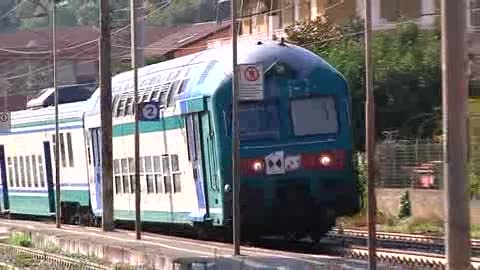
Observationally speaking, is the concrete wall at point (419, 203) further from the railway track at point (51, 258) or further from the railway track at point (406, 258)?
the railway track at point (51, 258)

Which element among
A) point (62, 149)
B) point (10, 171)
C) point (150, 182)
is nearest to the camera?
point (150, 182)

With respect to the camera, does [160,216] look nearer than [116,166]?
Yes

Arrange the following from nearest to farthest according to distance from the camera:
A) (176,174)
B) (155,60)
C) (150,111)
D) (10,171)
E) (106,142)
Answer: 1. (176,174)
2. (150,111)
3. (106,142)
4. (10,171)
5. (155,60)

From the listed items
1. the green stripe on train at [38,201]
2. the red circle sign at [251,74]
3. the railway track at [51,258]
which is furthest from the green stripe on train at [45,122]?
the red circle sign at [251,74]

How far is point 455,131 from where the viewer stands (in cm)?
943

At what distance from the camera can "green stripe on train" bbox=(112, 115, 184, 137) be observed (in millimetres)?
19688

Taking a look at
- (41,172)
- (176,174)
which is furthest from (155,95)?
Answer: (41,172)

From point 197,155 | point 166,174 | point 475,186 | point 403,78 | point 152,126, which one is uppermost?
point 403,78

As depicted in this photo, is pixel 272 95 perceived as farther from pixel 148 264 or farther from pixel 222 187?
pixel 148 264

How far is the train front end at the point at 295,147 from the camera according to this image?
18.2m

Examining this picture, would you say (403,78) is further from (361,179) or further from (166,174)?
(166,174)

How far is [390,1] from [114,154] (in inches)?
859

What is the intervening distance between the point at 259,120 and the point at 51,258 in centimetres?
415

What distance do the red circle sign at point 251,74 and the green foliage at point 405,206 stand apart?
13.7 meters
